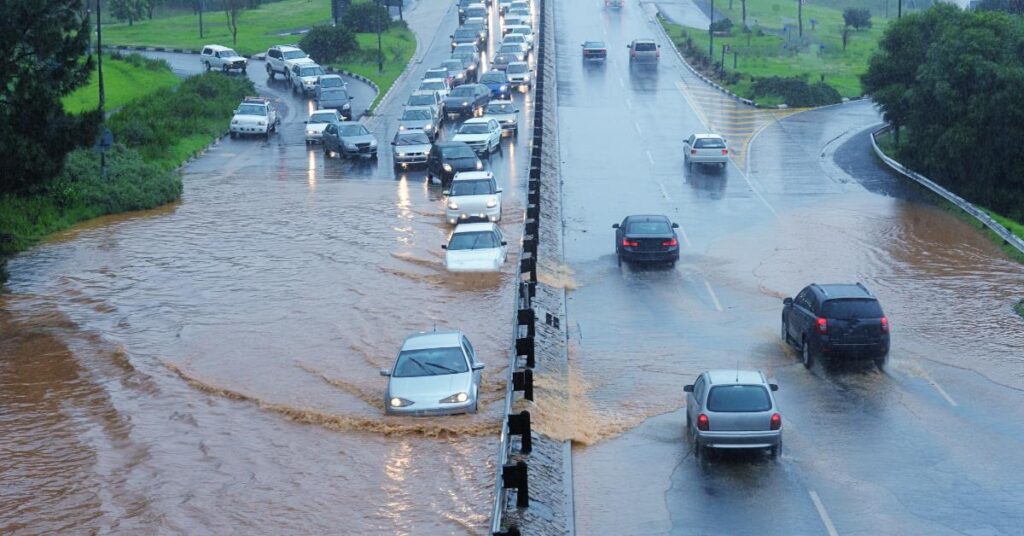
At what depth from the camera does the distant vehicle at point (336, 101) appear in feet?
203

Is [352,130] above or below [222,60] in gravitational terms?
below

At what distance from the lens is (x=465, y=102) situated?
6041 cm

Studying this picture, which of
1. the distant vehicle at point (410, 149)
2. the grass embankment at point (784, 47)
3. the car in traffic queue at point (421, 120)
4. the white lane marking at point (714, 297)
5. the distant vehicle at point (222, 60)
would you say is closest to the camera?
the white lane marking at point (714, 297)

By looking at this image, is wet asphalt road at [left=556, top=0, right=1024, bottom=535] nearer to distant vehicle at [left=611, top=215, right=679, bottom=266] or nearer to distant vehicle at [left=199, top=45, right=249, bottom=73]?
distant vehicle at [left=611, top=215, right=679, bottom=266]

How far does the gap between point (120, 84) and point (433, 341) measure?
1984 inches

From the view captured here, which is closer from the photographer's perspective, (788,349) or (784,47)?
(788,349)

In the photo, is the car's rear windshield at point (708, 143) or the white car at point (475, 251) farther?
the car's rear windshield at point (708, 143)

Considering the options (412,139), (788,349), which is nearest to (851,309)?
(788,349)

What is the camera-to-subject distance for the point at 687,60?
7775 centimetres

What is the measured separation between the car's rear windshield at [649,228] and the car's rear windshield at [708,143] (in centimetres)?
1410

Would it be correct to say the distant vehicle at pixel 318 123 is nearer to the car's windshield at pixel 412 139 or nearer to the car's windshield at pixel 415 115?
the car's windshield at pixel 415 115

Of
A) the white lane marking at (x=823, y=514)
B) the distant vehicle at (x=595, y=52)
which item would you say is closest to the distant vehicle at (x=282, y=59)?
the distant vehicle at (x=595, y=52)

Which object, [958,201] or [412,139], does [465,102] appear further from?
[958,201]

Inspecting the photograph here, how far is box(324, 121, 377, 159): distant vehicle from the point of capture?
5200 centimetres
